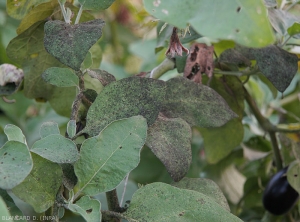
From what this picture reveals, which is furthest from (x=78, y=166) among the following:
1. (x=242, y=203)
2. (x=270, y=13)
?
(x=242, y=203)

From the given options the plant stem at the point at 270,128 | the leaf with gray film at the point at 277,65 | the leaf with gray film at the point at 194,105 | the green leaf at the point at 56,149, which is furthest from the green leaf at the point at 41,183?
the plant stem at the point at 270,128

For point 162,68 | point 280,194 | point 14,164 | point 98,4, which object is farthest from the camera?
point 280,194

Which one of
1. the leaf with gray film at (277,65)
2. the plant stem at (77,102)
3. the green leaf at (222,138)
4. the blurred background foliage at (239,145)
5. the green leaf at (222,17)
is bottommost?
the blurred background foliage at (239,145)

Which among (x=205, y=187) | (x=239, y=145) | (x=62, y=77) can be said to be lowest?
(x=239, y=145)

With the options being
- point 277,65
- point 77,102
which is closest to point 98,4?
point 77,102

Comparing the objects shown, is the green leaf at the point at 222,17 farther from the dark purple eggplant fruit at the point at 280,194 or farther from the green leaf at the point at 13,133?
the dark purple eggplant fruit at the point at 280,194

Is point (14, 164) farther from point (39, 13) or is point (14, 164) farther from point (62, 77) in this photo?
point (39, 13)

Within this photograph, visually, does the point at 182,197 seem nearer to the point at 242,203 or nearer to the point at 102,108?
the point at 102,108
